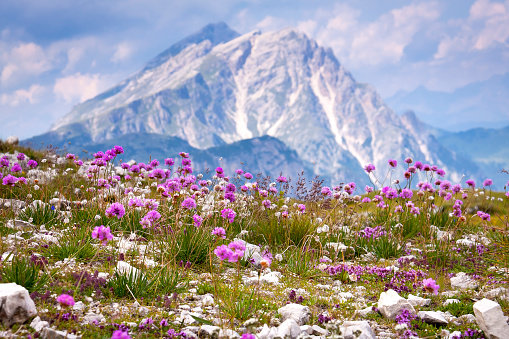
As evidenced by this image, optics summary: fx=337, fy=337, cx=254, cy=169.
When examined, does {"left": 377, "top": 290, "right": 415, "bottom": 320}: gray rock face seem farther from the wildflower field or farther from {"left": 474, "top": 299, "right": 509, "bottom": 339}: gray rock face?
{"left": 474, "top": 299, "right": 509, "bottom": 339}: gray rock face

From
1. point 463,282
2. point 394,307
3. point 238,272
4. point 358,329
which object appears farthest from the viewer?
point 463,282

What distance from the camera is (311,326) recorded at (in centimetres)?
422

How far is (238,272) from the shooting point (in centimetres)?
412

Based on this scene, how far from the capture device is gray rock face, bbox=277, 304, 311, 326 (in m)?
4.40

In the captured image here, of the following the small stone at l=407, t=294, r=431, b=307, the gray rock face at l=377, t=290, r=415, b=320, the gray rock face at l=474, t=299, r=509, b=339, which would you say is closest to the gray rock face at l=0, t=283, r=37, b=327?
the gray rock face at l=377, t=290, r=415, b=320

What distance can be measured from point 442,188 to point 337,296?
586 cm

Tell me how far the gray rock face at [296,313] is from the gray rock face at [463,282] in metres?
3.40

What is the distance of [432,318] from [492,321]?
0.69 m

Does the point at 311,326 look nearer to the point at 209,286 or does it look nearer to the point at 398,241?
the point at 209,286

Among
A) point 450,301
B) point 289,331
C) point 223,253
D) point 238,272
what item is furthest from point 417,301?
point 223,253

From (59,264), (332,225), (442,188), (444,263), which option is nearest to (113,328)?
(59,264)

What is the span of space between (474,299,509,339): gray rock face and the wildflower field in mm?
197

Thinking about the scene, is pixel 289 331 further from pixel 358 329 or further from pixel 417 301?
pixel 417 301

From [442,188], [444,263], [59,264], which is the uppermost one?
[442,188]
